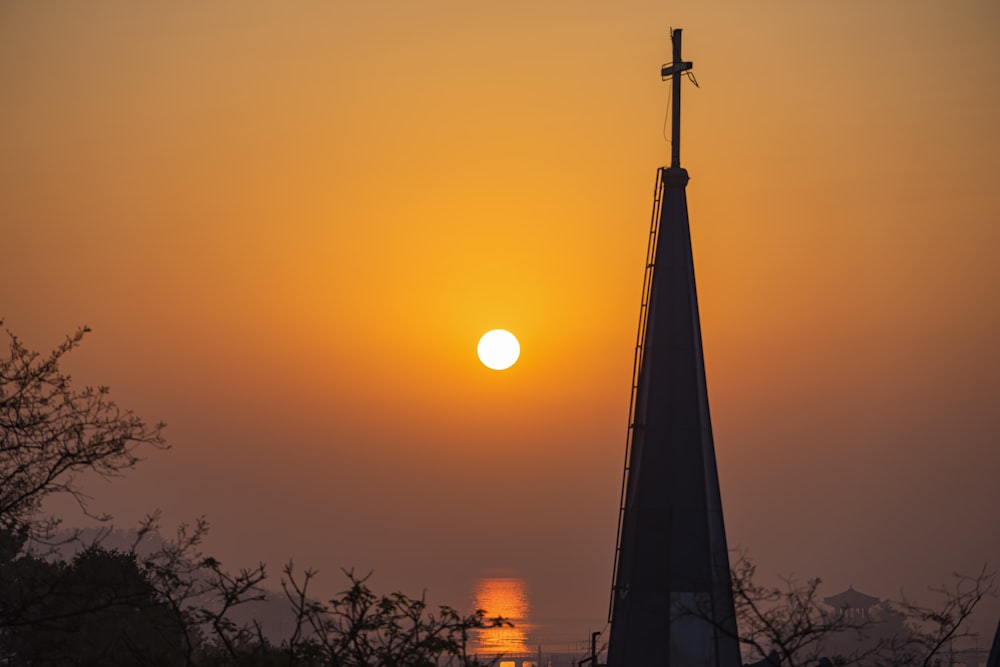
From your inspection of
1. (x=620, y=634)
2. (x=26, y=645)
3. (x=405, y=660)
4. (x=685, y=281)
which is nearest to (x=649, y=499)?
(x=620, y=634)

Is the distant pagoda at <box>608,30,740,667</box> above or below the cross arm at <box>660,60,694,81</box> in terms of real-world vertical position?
below

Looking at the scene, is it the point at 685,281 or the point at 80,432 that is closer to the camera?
the point at 80,432

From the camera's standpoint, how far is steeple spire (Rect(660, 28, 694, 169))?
90.0 ft

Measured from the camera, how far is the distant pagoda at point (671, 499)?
2484cm

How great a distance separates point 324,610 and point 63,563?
22.8 metres

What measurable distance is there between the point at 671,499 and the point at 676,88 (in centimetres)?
900

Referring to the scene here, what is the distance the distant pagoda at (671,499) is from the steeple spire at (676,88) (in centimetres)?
96

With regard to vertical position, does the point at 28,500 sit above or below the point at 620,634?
below

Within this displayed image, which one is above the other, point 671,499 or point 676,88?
point 676,88

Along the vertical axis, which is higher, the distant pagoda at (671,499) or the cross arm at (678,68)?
the cross arm at (678,68)

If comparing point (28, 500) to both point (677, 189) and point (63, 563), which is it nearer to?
point (677, 189)

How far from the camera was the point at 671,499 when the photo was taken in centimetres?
2533

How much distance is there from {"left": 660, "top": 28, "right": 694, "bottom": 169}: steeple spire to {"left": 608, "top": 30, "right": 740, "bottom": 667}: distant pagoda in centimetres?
96

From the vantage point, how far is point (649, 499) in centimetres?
2544
